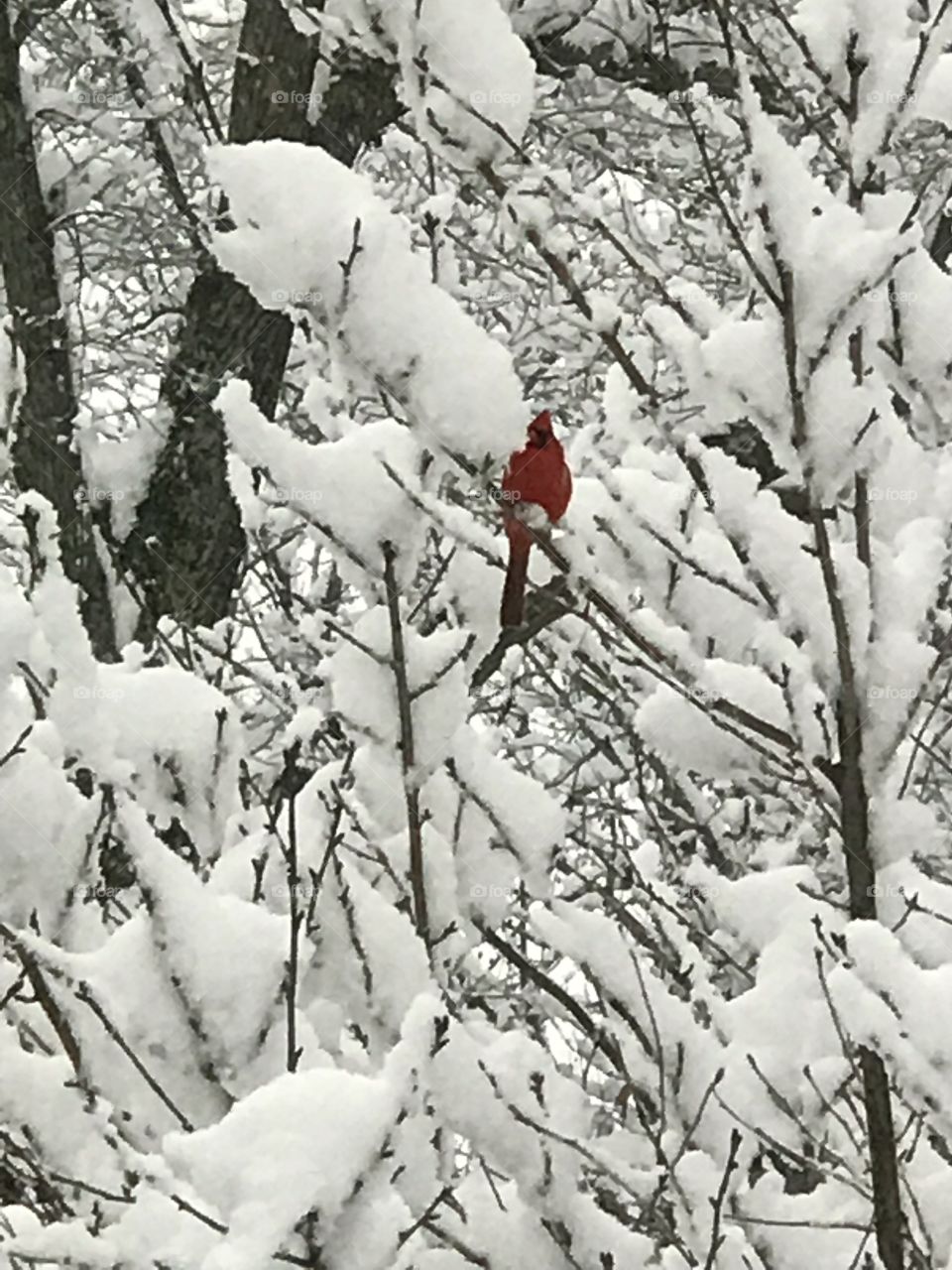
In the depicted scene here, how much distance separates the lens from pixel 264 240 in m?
1.51

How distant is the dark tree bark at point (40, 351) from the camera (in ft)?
14.8

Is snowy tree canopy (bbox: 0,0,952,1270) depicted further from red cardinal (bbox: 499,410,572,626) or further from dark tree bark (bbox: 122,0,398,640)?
dark tree bark (bbox: 122,0,398,640)

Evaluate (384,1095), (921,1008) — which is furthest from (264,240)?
(921,1008)

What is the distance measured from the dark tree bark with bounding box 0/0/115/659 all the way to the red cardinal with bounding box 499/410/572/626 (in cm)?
257

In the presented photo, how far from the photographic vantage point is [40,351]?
455 centimetres

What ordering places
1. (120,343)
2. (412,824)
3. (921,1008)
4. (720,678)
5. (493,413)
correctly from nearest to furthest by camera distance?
(921,1008) → (493,413) → (412,824) → (720,678) → (120,343)

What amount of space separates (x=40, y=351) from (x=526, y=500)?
3.15 metres

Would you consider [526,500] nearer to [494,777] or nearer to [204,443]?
[494,777]

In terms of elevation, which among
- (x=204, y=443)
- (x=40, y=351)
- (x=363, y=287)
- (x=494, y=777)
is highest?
(x=204, y=443)

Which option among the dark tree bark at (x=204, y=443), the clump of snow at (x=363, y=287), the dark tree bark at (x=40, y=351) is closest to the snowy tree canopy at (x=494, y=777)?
the clump of snow at (x=363, y=287)

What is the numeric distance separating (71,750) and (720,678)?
811 mm

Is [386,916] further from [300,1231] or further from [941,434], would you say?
[941,434]

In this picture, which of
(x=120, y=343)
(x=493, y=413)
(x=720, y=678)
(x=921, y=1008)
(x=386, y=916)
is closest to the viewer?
(x=921, y=1008)

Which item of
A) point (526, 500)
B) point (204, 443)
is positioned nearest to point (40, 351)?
point (204, 443)
